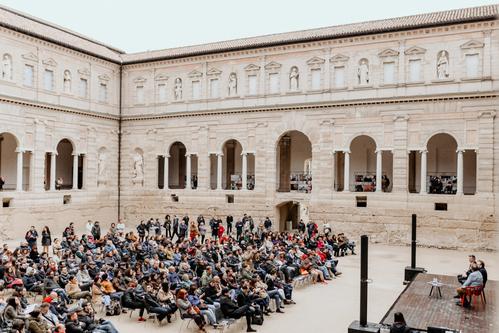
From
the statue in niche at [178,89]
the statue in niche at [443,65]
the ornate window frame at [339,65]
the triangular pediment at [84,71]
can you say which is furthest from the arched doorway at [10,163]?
the statue in niche at [443,65]

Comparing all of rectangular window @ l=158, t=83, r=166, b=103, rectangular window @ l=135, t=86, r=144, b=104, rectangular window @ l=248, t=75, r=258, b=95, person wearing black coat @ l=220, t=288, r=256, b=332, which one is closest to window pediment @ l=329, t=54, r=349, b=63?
rectangular window @ l=248, t=75, r=258, b=95

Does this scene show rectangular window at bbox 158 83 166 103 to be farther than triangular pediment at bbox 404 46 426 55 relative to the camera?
Yes

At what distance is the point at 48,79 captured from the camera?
108ft

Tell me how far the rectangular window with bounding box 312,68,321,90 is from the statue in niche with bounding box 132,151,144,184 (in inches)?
614

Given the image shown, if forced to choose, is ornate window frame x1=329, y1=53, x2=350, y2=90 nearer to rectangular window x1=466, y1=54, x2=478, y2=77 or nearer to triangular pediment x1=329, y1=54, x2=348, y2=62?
triangular pediment x1=329, y1=54, x2=348, y2=62

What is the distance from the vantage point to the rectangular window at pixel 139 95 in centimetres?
3903

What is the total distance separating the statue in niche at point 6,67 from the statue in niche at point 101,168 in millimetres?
9572

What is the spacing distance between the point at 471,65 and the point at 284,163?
14.6m

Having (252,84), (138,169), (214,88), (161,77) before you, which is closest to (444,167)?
(252,84)

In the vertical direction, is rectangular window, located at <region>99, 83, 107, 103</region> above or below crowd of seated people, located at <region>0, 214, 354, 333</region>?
above

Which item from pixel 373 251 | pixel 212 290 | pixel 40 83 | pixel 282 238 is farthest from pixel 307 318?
pixel 40 83

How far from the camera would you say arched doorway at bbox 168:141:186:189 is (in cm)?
4184

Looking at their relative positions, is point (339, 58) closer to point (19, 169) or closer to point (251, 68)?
point (251, 68)

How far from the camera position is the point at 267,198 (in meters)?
33.8
